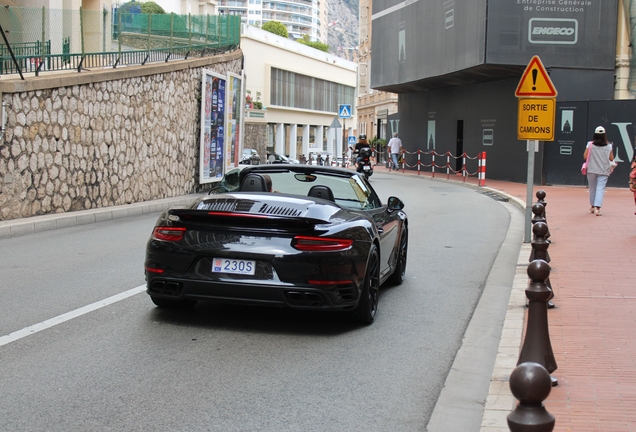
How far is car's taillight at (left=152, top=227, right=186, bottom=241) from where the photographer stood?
6.53 metres

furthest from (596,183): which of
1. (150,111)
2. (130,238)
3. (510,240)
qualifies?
(150,111)

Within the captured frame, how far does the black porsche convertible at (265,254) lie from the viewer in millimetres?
6285

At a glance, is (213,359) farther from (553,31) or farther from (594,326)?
(553,31)

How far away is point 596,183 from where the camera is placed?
16.5 m

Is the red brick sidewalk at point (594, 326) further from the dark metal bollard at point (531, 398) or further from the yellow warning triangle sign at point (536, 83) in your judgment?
the yellow warning triangle sign at point (536, 83)

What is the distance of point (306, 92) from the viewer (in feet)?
261

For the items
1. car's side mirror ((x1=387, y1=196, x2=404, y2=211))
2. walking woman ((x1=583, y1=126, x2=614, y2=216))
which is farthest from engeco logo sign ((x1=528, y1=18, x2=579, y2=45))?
car's side mirror ((x1=387, y1=196, x2=404, y2=211))

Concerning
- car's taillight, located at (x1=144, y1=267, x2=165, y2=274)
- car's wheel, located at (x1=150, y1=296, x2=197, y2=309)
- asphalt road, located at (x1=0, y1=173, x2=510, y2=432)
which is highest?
car's taillight, located at (x1=144, y1=267, x2=165, y2=274)

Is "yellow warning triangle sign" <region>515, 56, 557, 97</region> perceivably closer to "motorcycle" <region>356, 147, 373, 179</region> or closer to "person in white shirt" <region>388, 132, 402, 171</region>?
"motorcycle" <region>356, 147, 373, 179</region>

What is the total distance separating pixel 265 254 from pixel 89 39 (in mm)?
13646

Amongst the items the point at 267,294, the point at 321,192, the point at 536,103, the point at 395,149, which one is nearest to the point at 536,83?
the point at 536,103

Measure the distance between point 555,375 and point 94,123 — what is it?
46.5 ft

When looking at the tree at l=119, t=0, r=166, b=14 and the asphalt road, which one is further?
the tree at l=119, t=0, r=166, b=14

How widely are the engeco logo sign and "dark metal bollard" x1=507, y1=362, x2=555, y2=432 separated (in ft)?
92.0
